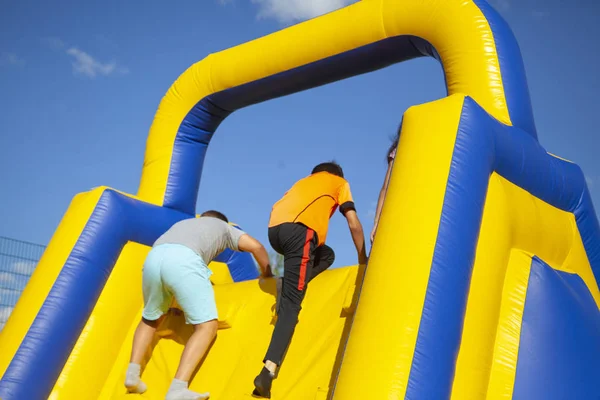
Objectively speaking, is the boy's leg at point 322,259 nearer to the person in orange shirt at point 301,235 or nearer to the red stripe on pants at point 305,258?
the person in orange shirt at point 301,235

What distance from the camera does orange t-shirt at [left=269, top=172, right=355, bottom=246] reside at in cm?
327

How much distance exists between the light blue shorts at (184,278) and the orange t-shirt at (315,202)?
483 mm

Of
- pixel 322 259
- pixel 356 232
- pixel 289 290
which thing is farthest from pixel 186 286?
pixel 356 232

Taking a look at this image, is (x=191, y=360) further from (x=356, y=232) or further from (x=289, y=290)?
(x=356, y=232)

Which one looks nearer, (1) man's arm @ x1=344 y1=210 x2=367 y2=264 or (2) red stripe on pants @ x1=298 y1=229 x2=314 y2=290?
(2) red stripe on pants @ x1=298 y1=229 x2=314 y2=290

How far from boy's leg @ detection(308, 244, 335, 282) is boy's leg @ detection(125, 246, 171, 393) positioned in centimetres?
82

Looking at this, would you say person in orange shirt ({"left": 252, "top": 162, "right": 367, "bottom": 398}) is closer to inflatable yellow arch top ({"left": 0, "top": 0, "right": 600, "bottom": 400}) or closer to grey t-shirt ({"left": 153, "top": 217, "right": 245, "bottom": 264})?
inflatable yellow arch top ({"left": 0, "top": 0, "right": 600, "bottom": 400})

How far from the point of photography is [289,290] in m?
3.16

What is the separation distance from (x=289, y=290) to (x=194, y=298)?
1.85 feet

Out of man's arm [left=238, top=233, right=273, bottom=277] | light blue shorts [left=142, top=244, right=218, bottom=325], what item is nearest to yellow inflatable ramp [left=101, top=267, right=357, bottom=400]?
man's arm [left=238, top=233, right=273, bottom=277]

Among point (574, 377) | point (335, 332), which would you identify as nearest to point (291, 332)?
point (335, 332)

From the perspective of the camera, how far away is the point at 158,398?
3.55m

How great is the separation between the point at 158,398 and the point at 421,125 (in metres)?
2.10

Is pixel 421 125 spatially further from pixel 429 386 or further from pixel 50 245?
pixel 50 245
